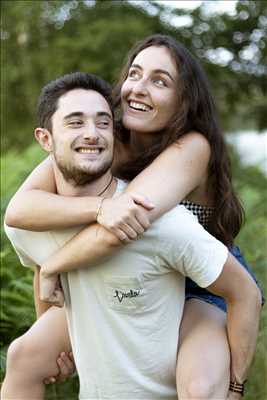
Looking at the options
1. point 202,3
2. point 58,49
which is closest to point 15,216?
point 202,3

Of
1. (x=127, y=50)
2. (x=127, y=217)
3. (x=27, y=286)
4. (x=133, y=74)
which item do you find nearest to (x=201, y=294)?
(x=127, y=217)

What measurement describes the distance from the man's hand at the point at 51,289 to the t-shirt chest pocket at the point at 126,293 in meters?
0.26

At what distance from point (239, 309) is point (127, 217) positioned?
2.30ft

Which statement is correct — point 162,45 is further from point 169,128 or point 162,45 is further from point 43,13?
point 43,13

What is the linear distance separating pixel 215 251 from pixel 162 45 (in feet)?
3.80

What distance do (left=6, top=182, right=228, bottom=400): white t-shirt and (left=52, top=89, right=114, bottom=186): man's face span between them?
0.93 feet

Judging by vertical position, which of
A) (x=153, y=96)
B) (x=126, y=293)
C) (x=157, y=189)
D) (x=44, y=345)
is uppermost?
(x=153, y=96)

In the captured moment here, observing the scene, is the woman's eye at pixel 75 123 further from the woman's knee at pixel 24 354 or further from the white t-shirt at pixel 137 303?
the woman's knee at pixel 24 354

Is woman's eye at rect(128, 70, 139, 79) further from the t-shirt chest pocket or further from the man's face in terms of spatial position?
the t-shirt chest pocket

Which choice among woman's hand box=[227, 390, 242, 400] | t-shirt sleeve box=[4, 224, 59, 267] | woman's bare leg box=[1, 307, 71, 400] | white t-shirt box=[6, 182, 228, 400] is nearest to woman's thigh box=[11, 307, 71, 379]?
woman's bare leg box=[1, 307, 71, 400]

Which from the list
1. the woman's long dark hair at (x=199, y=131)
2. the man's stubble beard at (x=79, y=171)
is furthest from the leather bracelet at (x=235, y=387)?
the man's stubble beard at (x=79, y=171)

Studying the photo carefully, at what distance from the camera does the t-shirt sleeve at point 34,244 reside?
3.73 m

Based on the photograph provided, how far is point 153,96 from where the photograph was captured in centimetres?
384

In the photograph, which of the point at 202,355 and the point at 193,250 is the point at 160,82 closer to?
the point at 193,250
